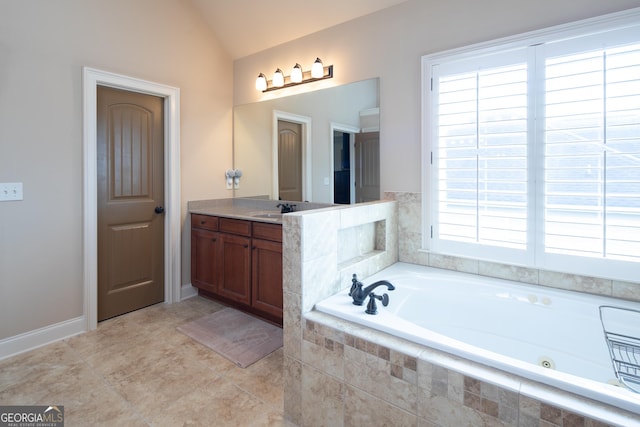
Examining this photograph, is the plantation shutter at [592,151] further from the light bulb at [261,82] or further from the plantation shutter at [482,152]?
the light bulb at [261,82]

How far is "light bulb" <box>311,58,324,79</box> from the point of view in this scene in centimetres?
291

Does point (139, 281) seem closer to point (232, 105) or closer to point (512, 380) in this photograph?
point (232, 105)

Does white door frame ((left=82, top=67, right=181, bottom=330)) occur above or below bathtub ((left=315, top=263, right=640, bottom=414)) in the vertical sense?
above

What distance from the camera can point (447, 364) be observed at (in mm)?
1198

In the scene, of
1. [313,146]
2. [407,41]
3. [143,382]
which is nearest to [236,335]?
[143,382]

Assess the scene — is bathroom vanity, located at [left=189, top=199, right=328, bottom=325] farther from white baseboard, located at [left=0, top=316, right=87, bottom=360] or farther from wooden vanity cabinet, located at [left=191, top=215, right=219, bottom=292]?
A: white baseboard, located at [left=0, top=316, right=87, bottom=360]

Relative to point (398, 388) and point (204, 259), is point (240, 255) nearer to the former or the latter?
point (204, 259)

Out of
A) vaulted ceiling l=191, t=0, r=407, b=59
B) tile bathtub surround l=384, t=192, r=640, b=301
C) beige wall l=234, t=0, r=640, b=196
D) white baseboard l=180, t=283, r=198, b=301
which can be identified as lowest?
white baseboard l=180, t=283, r=198, b=301

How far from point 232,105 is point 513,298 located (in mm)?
3294

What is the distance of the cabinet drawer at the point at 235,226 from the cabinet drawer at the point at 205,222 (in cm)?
11

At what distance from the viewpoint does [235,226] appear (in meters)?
2.91

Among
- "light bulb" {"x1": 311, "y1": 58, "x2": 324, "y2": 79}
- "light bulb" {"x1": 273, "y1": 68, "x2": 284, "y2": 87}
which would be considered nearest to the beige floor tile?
"light bulb" {"x1": 311, "y1": 58, "x2": 324, "y2": 79}

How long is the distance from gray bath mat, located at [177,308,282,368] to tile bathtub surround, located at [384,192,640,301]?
122 cm

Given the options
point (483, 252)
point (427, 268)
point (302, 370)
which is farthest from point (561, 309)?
point (302, 370)
